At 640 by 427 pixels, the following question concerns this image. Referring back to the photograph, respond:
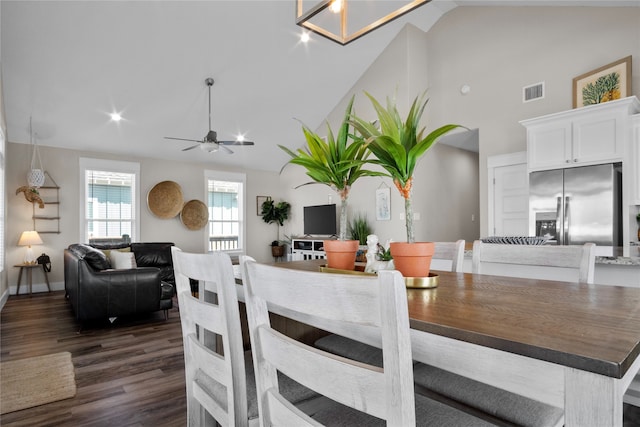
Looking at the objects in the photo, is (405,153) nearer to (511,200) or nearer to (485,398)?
(485,398)

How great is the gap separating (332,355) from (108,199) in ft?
22.9

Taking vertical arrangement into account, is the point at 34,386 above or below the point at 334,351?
below

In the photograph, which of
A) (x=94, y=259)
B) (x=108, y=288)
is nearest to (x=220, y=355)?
(x=108, y=288)

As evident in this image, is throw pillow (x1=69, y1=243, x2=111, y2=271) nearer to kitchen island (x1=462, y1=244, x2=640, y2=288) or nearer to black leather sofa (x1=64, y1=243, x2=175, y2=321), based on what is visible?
black leather sofa (x1=64, y1=243, x2=175, y2=321)

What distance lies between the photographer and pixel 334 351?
1.38 meters

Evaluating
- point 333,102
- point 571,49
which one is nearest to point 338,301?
point 571,49

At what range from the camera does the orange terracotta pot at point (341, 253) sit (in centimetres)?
146

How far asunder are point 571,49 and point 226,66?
4719 millimetres

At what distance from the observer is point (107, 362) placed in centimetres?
276

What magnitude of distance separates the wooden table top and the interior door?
400 centimetres

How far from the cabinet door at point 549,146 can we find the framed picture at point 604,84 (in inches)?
24.9

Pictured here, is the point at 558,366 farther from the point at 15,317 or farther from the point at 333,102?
the point at 333,102

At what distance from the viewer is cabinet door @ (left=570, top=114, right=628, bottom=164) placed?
140 inches

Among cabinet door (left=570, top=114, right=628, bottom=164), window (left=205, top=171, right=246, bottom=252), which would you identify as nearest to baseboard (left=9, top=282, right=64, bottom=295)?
window (left=205, top=171, right=246, bottom=252)
